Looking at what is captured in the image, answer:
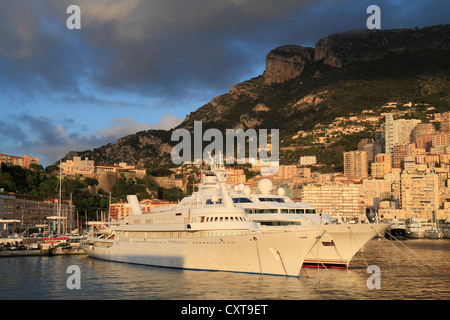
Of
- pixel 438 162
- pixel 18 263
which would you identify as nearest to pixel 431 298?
pixel 18 263

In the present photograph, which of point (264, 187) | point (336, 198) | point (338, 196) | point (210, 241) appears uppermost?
point (264, 187)

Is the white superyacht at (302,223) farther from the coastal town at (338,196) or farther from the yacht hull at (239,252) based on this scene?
the coastal town at (338,196)

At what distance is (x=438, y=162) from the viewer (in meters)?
194

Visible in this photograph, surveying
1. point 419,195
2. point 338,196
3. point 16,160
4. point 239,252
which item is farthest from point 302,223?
point 16,160

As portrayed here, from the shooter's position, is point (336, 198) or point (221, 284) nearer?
point (221, 284)

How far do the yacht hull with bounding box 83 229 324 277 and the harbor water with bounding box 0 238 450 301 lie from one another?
2.32ft

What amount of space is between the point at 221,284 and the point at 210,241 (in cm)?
628

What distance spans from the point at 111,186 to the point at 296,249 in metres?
135

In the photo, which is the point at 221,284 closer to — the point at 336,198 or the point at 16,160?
the point at 336,198

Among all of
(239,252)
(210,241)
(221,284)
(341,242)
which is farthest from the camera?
(341,242)

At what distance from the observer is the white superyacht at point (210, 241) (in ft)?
120

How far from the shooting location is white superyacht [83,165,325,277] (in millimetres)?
36688

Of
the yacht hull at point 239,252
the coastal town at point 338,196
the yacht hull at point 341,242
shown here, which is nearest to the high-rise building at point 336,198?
the coastal town at point 338,196

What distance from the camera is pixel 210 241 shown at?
134 ft
